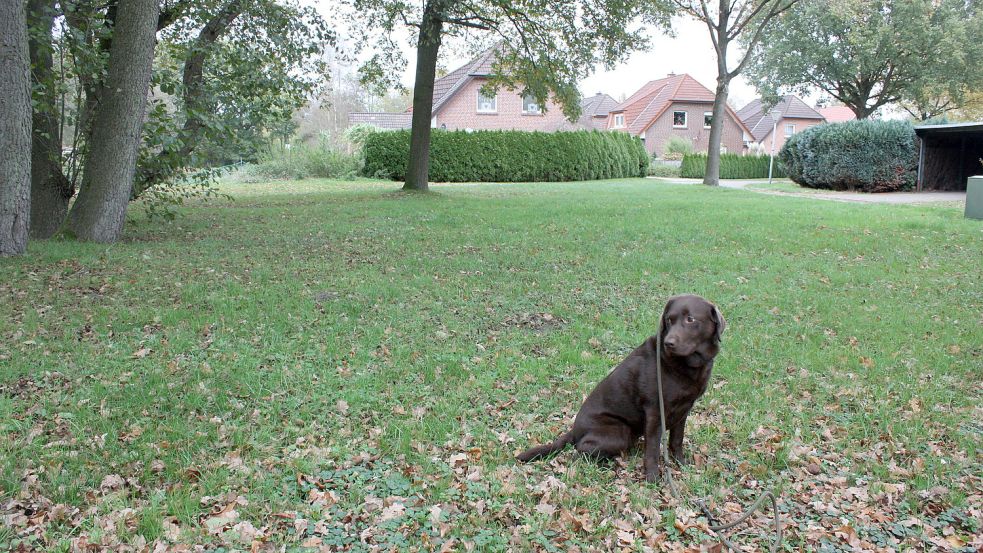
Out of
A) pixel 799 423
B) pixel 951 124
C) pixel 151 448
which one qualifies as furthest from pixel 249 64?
pixel 951 124

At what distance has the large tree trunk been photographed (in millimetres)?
10102

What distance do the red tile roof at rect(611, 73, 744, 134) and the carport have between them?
27.7m

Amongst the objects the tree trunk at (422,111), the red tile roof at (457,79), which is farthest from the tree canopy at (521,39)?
the red tile roof at (457,79)

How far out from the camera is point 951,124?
78.3ft

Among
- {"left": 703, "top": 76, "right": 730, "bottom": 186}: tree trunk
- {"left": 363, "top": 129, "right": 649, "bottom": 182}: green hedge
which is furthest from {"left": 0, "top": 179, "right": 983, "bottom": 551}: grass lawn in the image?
{"left": 363, "top": 129, "right": 649, "bottom": 182}: green hedge

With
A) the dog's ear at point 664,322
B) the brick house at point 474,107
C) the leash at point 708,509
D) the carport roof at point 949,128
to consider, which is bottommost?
the leash at point 708,509

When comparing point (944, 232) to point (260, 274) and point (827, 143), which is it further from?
point (827, 143)

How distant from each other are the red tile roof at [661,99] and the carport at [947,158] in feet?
90.7

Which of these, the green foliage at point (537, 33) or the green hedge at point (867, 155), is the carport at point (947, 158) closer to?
the green hedge at point (867, 155)

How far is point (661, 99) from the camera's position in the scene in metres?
54.1

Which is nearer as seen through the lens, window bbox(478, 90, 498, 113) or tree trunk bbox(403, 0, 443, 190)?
tree trunk bbox(403, 0, 443, 190)

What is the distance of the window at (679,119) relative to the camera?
53312mm

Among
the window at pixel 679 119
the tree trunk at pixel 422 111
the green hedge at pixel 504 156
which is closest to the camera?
the tree trunk at pixel 422 111

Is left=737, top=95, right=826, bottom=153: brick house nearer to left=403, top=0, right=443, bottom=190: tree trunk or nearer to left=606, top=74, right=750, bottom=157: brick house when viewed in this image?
left=606, top=74, right=750, bottom=157: brick house
